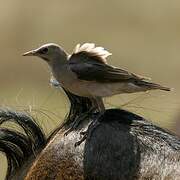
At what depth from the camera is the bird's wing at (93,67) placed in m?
7.64

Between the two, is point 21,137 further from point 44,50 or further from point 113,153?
point 113,153

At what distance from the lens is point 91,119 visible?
7004mm

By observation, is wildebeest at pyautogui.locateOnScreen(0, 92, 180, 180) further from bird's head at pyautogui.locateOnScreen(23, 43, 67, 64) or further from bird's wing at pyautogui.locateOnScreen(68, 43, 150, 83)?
bird's head at pyautogui.locateOnScreen(23, 43, 67, 64)

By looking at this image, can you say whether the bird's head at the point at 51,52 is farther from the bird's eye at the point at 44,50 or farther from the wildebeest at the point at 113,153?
the wildebeest at the point at 113,153

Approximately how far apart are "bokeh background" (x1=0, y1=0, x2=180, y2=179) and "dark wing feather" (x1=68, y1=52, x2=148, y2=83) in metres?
13.9

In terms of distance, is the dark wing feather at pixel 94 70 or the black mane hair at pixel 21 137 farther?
the dark wing feather at pixel 94 70

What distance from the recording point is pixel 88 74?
26.3ft

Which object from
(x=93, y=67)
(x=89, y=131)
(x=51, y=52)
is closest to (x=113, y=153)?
(x=89, y=131)

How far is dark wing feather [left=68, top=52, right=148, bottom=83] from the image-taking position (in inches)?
308

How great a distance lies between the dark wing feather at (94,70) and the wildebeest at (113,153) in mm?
779

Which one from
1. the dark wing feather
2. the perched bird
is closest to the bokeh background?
the perched bird

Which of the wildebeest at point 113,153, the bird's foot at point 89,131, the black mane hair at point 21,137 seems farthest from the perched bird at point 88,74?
the bird's foot at point 89,131

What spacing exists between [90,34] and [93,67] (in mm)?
20682

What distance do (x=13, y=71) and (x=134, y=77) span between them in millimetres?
17083
